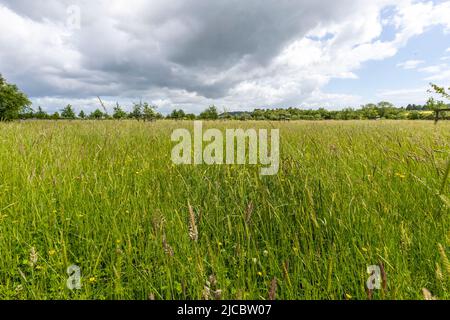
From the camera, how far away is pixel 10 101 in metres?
32.7

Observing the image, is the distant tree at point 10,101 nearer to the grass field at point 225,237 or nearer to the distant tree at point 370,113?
the grass field at point 225,237

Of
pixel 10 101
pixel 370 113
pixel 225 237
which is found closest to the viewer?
pixel 225 237

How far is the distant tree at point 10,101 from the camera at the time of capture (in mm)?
31969

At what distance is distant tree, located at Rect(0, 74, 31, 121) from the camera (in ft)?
105

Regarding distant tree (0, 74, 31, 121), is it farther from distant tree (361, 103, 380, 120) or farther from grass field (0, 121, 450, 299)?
distant tree (361, 103, 380, 120)

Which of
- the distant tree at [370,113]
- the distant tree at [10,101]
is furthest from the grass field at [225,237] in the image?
→ the distant tree at [370,113]

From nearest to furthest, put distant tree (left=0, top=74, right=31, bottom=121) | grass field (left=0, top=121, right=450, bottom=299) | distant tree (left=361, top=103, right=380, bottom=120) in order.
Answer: grass field (left=0, top=121, right=450, bottom=299), distant tree (left=0, top=74, right=31, bottom=121), distant tree (left=361, top=103, right=380, bottom=120)

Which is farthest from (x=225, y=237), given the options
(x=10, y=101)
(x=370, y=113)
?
(x=370, y=113)

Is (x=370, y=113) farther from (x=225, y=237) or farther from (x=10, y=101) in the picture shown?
(x=10, y=101)

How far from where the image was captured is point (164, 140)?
15.3 ft

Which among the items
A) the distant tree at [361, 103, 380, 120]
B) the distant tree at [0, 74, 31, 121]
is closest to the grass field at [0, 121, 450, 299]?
the distant tree at [0, 74, 31, 121]

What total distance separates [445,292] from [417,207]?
864 mm

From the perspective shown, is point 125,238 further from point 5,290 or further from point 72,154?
point 72,154
